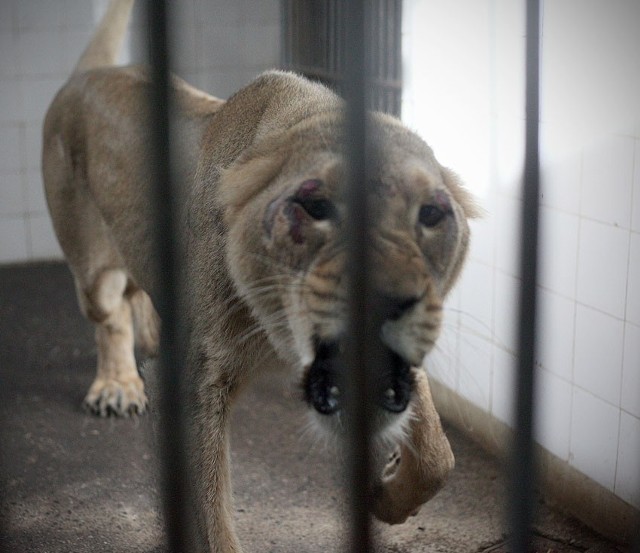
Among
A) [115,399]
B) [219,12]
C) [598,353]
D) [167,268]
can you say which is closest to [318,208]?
[167,268]

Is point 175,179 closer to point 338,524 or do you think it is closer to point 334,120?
point 334,120

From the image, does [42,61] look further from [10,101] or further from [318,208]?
[318,208]

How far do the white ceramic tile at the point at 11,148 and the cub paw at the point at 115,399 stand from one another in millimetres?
2449

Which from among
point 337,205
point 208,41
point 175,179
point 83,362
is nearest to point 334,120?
point 337,205

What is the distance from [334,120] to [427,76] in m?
1.92

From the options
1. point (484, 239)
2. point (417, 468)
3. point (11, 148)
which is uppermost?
point (484, 239)

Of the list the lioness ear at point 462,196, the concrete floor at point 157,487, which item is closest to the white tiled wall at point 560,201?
the concrete floor at point 157,487

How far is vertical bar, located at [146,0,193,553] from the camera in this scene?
1369 mm

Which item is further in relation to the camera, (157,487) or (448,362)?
(448,362)

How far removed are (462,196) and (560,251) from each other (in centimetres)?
110

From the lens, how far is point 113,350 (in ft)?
15.6

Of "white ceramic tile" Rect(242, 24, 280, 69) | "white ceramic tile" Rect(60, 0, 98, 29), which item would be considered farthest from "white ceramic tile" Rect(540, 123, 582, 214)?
"white ceramic tile" Rect(60, 0, 98, 29)

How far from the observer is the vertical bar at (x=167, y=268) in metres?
1.37

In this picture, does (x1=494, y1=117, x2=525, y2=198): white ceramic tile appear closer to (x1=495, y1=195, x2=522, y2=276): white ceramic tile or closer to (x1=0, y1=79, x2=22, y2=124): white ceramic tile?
(x1=495, y1=195, x2=522, y2=276): white ceramic tile
